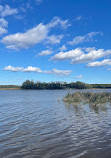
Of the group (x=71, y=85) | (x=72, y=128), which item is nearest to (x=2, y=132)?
(x=72, y=128)

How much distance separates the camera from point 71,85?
460 ft

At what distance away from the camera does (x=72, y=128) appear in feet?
41.0

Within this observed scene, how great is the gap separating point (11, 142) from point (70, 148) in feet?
11.6

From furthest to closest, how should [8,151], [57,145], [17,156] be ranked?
[57,145], [8,151], [17,156]

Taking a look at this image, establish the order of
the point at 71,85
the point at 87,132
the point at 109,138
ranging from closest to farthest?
the point at 109,138 → the point at 87,132 → the point at 71,85

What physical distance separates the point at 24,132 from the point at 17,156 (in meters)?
4.21

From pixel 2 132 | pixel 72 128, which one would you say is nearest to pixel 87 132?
pixel 72 128

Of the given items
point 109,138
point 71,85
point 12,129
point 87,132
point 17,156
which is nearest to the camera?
point 17,156

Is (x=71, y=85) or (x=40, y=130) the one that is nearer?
(x=40, y=130)

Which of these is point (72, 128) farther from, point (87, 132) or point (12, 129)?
point (12, 129)

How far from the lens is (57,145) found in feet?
29.0

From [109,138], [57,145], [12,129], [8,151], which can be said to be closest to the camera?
[8,151]

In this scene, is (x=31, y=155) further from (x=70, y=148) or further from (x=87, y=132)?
(x=87, y=132)

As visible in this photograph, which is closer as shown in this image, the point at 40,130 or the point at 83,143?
the point at 83,143
